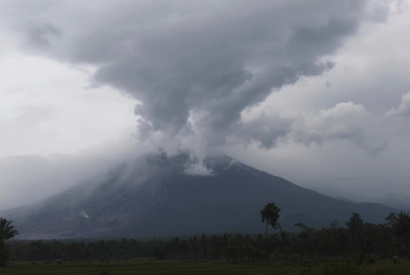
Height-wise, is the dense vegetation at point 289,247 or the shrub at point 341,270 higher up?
the shrub at point 341,270

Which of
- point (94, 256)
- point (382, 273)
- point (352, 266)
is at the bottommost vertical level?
point (94, 256)

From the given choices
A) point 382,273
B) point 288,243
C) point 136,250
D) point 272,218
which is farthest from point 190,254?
point 382,273

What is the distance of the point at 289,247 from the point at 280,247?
8.49m

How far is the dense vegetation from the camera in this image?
9775 centimetres

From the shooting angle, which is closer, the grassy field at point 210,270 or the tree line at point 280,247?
the grassy field at point 210,270

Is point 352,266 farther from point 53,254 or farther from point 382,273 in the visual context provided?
point 53,254

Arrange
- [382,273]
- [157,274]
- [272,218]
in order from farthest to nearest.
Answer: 1. [272,218]
2. [157,274]
3. [382,273]

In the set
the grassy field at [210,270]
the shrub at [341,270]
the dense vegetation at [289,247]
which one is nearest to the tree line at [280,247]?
the dense vegetation at [289,247]

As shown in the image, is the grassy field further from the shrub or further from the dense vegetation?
the shrub

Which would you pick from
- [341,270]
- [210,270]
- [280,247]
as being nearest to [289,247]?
[280,247]

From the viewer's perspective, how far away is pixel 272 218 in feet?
350

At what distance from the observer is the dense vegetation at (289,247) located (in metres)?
97.8

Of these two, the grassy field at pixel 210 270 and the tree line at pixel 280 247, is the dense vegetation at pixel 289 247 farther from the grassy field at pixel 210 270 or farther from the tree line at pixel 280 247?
the grassy field at pixel 210 270

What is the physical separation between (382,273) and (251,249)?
254ft
